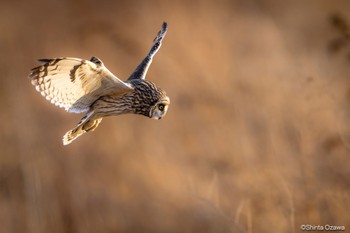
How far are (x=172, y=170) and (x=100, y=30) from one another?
74.7 inches

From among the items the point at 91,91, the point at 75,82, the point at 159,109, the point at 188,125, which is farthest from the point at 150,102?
the point at 188,125

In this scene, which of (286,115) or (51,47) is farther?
(51,47)

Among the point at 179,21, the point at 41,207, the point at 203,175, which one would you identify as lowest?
the point at 41,207

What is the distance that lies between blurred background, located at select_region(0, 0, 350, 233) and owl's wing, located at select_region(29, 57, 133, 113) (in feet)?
2.93

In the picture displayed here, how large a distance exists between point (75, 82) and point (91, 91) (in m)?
0.14

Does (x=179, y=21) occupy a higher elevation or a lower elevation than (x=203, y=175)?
higher

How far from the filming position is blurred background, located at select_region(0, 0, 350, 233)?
5.51m

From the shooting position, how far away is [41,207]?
5633 mm

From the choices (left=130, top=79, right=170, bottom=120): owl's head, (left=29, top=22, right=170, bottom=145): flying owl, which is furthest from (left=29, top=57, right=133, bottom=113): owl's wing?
(left=130, top=79, right=170, bottom=120): owl's head

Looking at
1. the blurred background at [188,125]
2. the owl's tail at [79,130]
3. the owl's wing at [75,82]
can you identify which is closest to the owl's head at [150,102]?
the owl's wing at [75,82]

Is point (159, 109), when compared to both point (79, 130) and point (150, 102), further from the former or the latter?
point (79, 130)

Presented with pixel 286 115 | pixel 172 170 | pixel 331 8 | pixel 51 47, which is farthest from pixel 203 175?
pixel 331 8

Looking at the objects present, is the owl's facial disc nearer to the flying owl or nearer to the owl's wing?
the flying owl

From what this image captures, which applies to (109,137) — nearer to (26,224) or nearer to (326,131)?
(26,224)
